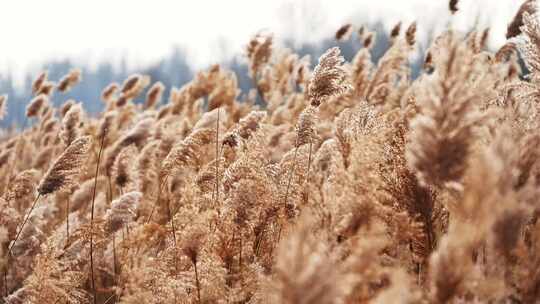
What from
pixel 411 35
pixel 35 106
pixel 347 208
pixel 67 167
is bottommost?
pixel 347 208

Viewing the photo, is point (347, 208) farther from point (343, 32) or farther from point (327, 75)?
point (343, 32)

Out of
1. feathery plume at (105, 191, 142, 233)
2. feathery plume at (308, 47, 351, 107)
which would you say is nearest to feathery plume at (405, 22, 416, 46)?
feathery plume at (308, 47, 351, 107)

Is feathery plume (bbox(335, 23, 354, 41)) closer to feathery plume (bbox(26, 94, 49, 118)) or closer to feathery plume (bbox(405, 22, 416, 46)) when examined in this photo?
feathery plume (bbox(405, 22, 416, 46))

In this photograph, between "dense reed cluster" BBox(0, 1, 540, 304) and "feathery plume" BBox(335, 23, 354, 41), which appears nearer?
"dense reed cluster" BBox(0, 1, 540, 304)

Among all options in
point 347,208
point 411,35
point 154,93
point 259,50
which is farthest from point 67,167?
point 154,93

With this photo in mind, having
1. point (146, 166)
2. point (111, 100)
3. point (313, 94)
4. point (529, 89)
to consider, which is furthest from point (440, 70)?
point (111, 100)

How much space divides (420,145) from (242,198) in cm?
105

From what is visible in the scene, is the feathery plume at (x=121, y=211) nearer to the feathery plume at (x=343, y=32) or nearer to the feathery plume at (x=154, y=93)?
the feathery plume at (x=343, y=32)

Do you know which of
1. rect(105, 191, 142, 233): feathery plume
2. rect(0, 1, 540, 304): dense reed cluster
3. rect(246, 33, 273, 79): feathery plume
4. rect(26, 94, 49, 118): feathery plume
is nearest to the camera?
rect(0, 1, 540, 304): dense reed cluster

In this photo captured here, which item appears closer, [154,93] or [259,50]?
[259,50]

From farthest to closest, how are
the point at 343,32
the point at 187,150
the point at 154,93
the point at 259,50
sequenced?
1. the point at 154,93
2. the point at 343,32
3. the point at 259,50
4. the point at 187,150

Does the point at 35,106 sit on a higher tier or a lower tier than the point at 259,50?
lower

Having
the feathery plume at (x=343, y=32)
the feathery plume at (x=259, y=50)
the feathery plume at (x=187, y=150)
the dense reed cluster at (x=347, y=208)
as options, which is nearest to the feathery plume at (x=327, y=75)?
the dense reed cluster at (x=347, y=208)

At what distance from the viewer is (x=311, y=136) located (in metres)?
2.68
